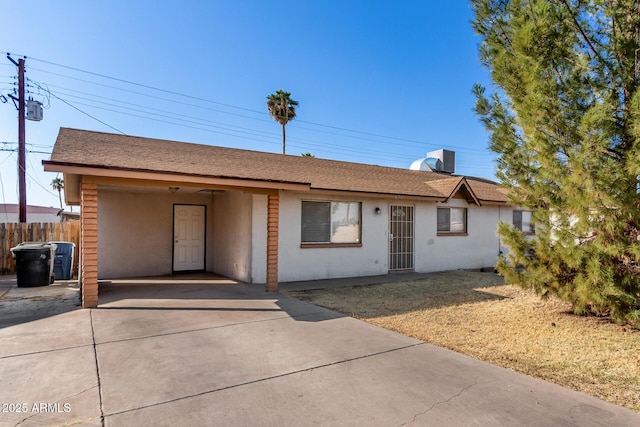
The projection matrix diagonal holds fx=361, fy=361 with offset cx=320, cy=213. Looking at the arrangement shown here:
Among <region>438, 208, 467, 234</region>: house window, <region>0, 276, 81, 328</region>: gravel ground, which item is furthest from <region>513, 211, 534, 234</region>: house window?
<region>0, 276, 81, 328</region>: gravel ground

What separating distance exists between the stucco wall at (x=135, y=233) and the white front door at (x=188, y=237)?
0.18 m

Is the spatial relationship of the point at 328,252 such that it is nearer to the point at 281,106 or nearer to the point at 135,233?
the point at 135,233

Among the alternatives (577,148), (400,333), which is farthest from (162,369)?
(577,148)

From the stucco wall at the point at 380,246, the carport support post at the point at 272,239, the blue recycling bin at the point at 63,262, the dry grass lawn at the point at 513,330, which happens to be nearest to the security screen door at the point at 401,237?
the stucco wall at the point at 380,246

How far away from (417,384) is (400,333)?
1.84 m

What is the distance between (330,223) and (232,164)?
3319mm

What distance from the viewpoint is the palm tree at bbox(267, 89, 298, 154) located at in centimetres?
2856

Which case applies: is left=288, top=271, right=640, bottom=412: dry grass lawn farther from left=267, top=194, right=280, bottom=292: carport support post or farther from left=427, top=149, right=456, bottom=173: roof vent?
left=427, top=149, right=456, bottom=173: roof vent

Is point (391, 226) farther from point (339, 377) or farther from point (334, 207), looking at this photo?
point (339, 377)

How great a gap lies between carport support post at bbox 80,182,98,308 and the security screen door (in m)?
8.40

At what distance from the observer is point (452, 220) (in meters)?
13.8

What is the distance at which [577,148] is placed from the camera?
18.3 ft

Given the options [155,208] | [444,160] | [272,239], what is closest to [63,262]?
[155,208]

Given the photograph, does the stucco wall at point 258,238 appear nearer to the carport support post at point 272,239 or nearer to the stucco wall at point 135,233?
the carport support post at point 272,239
